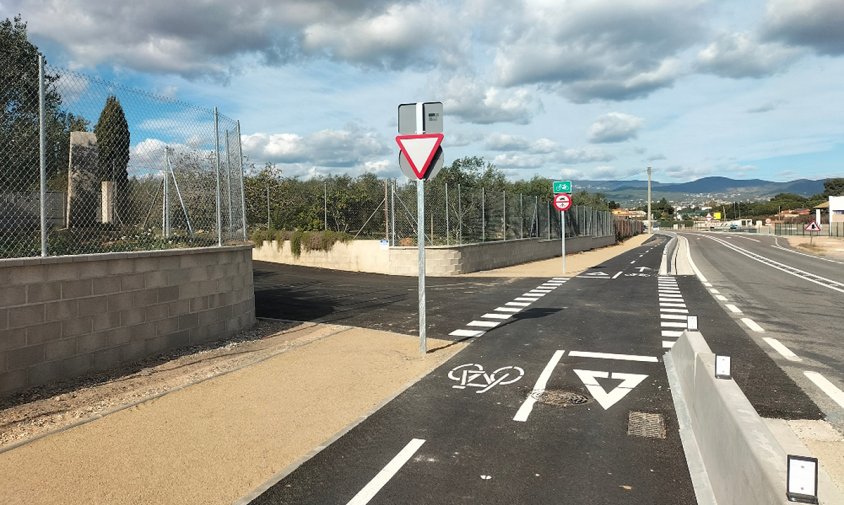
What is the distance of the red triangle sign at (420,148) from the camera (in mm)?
7871

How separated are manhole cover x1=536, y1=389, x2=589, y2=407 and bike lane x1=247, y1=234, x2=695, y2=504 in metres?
0.01

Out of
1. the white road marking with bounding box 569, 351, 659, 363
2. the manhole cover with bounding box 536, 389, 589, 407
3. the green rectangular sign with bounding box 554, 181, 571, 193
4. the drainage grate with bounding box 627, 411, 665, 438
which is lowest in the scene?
the drainage grate with bounding box 627, 411, 665, 438

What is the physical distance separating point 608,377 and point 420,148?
4133mm

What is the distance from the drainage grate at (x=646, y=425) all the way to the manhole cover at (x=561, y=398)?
0.60 metres

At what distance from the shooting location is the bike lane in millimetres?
3877

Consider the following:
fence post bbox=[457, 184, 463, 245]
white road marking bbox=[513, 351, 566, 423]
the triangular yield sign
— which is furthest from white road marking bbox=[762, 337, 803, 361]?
fence post bbox=[457, 184, 463, 245]

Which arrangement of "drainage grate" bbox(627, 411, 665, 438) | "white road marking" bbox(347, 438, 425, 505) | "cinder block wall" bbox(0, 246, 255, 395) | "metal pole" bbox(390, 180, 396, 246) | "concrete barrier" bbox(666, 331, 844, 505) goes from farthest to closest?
"metal pole" bbox(390, 180, 396, 246) → "cinder block wall" bbox(0, 246, 255, 395) → "drainage grate" bbox(627, 411, 665, 438) → "white road marking" bbox(347, 438, 425, 505) → "concrete barrier" bbox(666, 331, 844, 505)

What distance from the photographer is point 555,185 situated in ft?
80.1

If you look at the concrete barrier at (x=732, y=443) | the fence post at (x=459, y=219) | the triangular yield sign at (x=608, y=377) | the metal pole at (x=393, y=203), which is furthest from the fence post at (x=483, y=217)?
the concrete barrier at (x=732, y=443)

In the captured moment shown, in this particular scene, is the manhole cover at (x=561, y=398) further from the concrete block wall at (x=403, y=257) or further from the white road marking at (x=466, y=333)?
the concrete block wall at (x=403, y=257)

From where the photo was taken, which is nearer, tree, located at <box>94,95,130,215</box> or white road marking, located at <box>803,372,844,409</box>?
white road marking, located at <box>803,372,844,409</box>

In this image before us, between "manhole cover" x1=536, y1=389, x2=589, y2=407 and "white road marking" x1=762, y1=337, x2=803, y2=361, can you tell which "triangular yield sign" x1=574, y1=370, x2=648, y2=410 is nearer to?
"manhole cover" x1=536, y1=389, x2=589, y2=407

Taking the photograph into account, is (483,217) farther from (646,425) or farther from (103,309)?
(646,425)

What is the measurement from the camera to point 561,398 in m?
5.97
